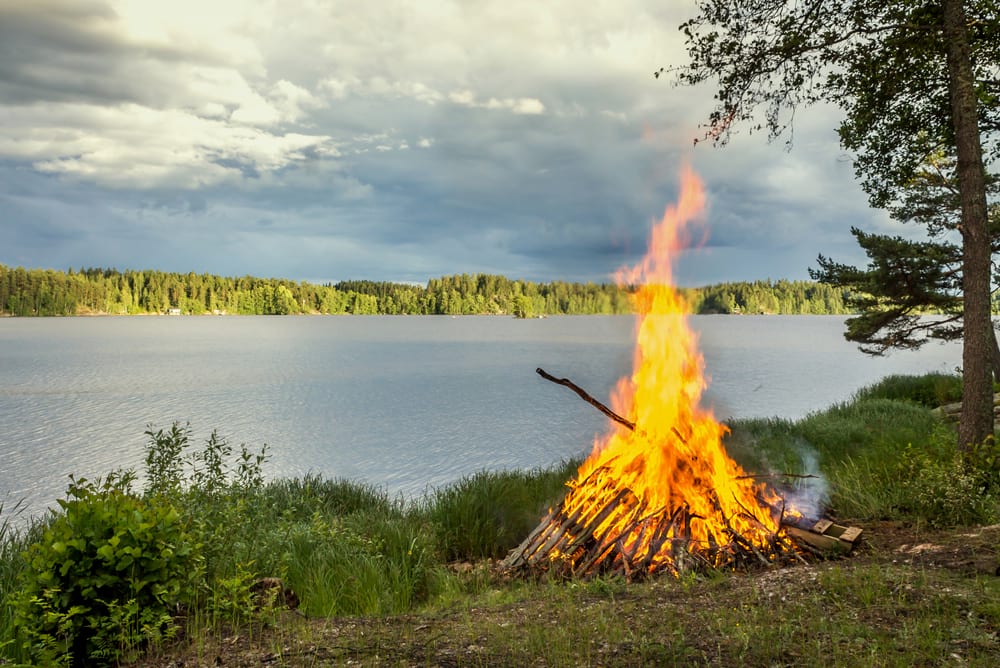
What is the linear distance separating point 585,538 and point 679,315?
3.43m

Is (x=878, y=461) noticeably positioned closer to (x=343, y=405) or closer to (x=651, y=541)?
(x=651, y=541)

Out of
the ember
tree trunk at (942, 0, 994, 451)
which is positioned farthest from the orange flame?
tree trunk at (942, 0, 994, 451)

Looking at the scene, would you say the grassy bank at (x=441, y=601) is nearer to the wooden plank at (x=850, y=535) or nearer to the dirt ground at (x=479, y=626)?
the dirt ground at (x=479, y=626)

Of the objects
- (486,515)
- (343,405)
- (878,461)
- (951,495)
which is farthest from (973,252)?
(343,405)

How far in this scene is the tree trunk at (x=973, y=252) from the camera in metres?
9.02

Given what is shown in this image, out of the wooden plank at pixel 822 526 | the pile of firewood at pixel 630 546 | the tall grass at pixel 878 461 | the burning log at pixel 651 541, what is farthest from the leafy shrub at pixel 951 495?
the pile of firewood at pixel 630 546

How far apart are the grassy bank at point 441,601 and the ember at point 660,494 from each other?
0.61m

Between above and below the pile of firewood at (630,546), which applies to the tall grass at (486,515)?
below

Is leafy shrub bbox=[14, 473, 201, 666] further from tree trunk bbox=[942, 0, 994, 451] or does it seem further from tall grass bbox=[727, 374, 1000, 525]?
tree trunk bbox=[942, 0, 994, 451]

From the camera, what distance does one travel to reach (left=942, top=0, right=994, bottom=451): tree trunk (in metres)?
9.02

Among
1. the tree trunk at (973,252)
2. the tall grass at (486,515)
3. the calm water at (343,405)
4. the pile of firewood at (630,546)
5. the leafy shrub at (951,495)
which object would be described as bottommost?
the calm water at (343,405)

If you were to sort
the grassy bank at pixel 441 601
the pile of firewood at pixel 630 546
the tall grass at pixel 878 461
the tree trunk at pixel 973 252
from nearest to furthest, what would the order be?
the grassy bank at pixel 441 601 → the pile of firewood at pixel 630 546 → the tall grass at pixel 878 461 → the tree trunk at pixel 973 252

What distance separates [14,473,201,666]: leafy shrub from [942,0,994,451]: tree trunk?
1058 centimetres

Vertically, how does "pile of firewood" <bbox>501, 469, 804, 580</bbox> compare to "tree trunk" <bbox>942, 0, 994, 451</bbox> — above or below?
below
